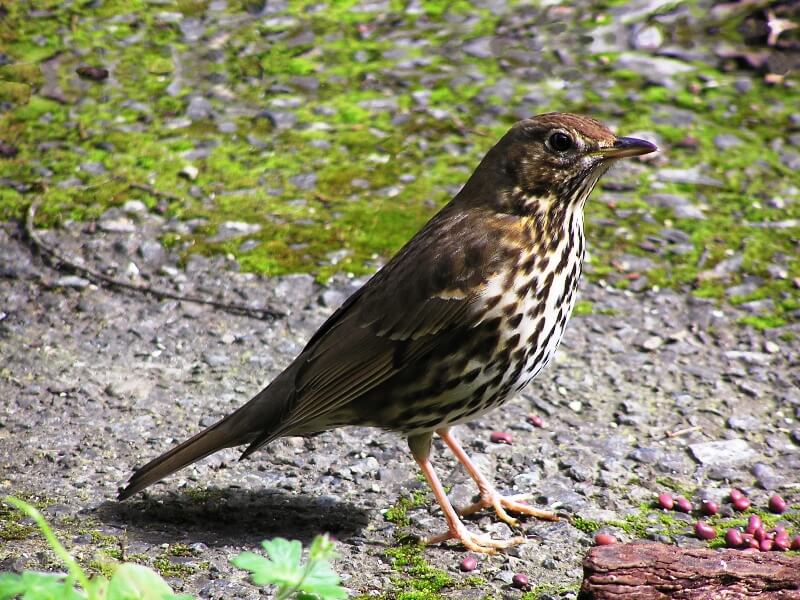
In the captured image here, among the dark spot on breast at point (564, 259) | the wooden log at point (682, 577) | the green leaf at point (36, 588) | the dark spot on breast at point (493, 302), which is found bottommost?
the wooden log at point (682, 577)

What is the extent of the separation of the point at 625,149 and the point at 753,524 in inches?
64.2

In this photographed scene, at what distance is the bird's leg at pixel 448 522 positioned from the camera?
464 centimetres

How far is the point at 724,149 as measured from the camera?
26.3 ft

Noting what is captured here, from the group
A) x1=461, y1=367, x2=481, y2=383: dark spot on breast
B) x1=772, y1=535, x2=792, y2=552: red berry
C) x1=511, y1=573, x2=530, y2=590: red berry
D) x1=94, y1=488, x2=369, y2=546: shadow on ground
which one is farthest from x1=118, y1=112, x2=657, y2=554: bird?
x1=772, y1=535, x2=792, y2=552: red berry

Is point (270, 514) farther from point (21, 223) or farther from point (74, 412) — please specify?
point (21, 223)

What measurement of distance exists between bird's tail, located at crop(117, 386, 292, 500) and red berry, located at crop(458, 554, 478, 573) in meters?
0.91

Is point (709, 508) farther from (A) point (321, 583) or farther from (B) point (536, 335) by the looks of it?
(A) point (321, 583)

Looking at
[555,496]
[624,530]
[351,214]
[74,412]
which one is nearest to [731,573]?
[624,530]

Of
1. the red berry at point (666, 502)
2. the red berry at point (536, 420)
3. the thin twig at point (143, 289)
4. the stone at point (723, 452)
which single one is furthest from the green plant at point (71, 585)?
the thin twig at point (143, 289)

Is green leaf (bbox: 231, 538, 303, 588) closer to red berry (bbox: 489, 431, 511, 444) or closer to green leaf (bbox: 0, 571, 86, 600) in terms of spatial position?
green leaf (bbox: 0, 571, 86, 600)

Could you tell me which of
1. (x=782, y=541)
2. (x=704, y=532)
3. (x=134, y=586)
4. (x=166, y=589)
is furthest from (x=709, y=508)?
(x=134, y=586)

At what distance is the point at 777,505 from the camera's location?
16.1ft

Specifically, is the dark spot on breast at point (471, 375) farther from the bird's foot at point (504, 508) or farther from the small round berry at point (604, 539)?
the small round berry at point (604, 539)

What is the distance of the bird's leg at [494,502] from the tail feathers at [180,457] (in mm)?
945
